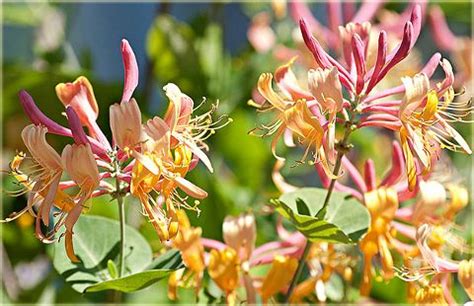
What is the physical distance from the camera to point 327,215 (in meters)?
0.50

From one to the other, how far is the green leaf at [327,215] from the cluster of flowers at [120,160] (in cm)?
7

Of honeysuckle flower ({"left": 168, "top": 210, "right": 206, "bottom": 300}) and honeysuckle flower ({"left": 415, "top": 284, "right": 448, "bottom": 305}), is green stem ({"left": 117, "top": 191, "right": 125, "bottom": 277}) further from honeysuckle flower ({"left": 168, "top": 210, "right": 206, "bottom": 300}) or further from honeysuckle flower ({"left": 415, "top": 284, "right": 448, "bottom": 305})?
honeysuckle flower ({"left": 415, "top": 284, "right": 448, "bottom": 305})

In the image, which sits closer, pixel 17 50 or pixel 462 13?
pixel 462 13

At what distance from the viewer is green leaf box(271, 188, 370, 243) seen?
0.45 m

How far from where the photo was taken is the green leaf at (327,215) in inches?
17.6

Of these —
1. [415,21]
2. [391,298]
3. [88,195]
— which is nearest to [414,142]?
[415,21]

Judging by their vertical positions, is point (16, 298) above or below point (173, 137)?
below

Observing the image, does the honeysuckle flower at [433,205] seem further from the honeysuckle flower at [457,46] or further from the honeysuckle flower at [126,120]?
the honeysuckle flower at [457,46]

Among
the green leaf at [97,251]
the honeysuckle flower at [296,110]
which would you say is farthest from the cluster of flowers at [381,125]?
the green leaf at [97,251]

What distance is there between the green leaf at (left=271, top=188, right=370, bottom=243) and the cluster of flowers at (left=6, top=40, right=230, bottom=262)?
0.07 m

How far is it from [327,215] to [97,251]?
0.47ft

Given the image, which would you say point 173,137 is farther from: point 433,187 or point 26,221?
point 26,221

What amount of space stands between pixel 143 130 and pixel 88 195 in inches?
1.7

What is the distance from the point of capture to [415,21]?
44 centimetres
